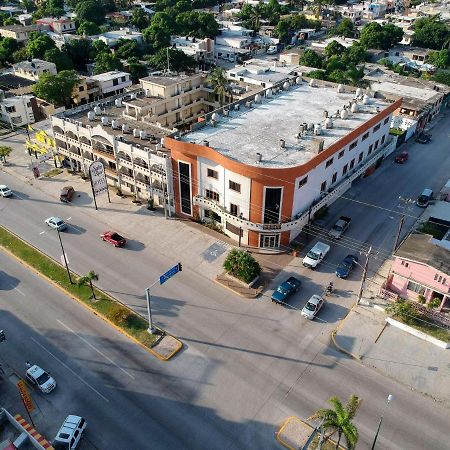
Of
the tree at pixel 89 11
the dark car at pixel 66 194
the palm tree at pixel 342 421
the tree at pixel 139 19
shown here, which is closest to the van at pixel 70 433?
the palm tree at pixel 342 421

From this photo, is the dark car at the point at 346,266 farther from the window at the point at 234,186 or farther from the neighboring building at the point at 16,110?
the neighboring building at the point at 16,110

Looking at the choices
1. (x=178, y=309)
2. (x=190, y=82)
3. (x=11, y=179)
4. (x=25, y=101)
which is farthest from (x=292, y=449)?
(x=25, y=101)

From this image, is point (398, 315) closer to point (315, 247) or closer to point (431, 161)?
point (315, 247)

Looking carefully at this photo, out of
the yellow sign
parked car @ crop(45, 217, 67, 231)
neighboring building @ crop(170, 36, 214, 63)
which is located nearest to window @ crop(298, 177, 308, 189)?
parked car @ crop(45, 217, 67, 231)

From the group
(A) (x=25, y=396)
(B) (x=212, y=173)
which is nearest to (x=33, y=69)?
(B) (x=212, y=173)

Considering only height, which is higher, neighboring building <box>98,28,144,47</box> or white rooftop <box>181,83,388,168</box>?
white rooftop <box>181,83,388,168</box>

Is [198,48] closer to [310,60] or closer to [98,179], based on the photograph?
[310,60]

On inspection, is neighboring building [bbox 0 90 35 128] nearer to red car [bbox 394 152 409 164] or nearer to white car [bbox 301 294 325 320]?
white car [bbox 301 294 325 320]
